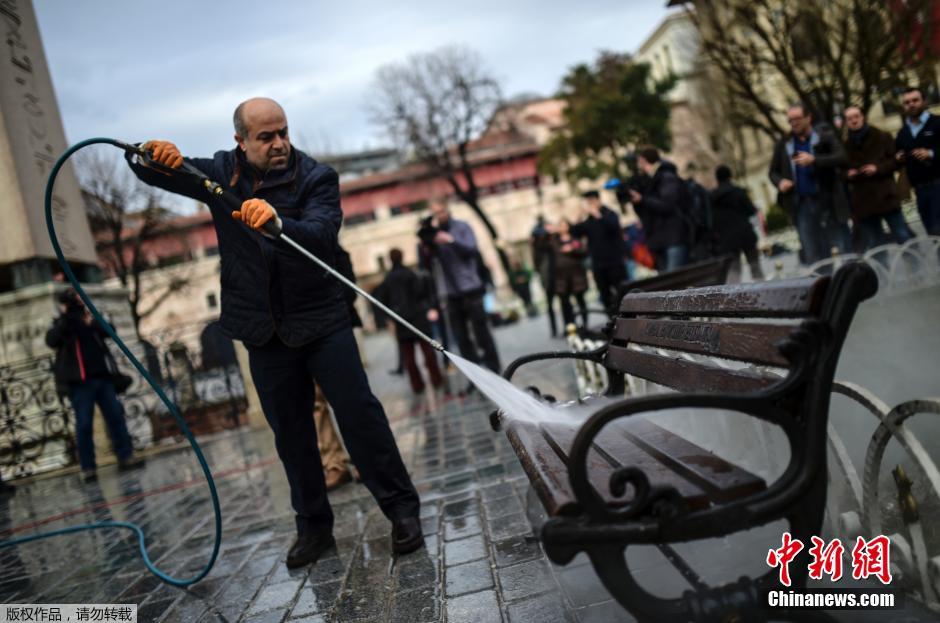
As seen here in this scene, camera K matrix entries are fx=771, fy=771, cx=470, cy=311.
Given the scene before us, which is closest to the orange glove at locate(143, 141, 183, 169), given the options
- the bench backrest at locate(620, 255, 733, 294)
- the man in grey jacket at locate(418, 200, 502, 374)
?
the bench backrest at locate(620, 255, 733, 294)

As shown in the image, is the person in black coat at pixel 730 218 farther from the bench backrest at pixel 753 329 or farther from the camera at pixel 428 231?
the bench backrest at pixel 753 329

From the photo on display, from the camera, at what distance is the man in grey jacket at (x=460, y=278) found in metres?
8.58

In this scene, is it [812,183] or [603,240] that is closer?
[812,183]

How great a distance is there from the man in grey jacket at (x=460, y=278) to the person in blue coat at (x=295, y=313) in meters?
4.67

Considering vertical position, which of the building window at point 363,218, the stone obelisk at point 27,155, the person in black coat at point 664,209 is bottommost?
the person in black coat at point 664,209

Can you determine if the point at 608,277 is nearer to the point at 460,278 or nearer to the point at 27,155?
the point at 460,278

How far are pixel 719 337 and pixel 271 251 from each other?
2.05 meters

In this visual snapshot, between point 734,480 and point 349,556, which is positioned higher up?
point 734,480

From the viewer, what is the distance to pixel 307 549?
152 inches

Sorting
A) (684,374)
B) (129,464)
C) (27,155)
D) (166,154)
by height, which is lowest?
(129,464)

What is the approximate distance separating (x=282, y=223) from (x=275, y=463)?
4.50 meters

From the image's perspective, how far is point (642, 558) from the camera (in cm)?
311

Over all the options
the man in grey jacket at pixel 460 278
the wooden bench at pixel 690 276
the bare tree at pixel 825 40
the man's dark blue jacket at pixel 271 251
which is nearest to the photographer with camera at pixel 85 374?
the man in grey jacket at pixel 460 278

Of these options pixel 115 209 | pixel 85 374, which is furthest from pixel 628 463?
pixel 115 209
